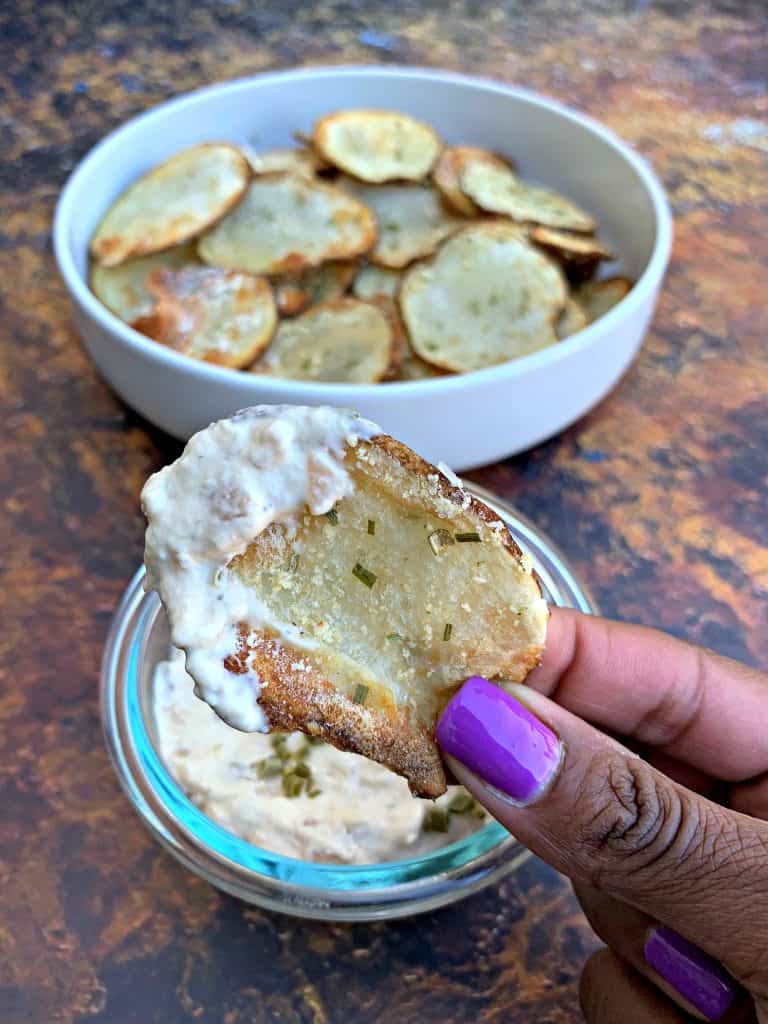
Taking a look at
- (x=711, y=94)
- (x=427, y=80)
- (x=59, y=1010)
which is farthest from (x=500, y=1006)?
(x=711, y=94)

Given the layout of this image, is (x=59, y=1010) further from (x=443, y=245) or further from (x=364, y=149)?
(x=364, y=149)

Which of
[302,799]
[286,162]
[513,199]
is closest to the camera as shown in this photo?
[302,799]

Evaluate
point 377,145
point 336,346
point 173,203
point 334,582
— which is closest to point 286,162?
point 377,145

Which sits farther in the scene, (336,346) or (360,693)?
(336,346)

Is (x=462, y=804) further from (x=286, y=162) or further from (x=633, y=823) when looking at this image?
(x=286, y=162)

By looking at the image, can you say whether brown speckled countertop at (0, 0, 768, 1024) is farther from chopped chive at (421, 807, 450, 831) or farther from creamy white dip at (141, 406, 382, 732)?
creamy white dip at (141, 406, 382, 732)

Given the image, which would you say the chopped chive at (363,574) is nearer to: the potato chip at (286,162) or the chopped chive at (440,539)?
the chopped chive at (440,539)

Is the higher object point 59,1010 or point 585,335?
point 585,335

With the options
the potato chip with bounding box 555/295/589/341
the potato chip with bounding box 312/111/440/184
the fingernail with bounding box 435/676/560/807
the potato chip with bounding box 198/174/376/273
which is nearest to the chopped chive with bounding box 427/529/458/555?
the fingernail with bounding box 435/676/560/807
